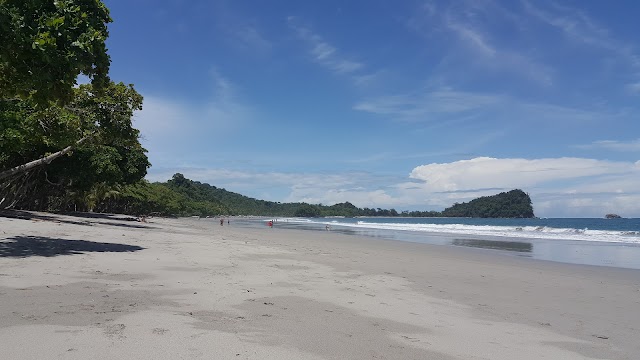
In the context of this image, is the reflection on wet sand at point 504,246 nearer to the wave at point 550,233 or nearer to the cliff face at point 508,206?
the wave at point 550,233

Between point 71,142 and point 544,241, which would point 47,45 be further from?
point 544,241

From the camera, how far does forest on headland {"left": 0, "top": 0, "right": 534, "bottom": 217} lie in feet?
30.5

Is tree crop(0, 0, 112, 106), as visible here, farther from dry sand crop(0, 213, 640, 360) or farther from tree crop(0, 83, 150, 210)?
dry sand crop(0, 213, 640, 360)

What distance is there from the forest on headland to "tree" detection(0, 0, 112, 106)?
19 mm

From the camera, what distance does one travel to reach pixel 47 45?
894 centimetres

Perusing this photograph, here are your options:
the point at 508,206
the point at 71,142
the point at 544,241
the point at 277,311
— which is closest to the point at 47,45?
the point at 277,311

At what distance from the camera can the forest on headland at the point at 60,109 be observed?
30.5 ft

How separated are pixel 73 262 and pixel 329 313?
5981 millimetres

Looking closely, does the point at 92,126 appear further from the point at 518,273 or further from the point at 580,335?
the point at 580,335

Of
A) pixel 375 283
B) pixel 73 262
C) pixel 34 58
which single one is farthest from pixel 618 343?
pixel 34 58

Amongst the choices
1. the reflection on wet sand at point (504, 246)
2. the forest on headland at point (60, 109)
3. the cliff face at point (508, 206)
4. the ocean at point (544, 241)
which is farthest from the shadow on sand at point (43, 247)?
the cliff face at point (508, 206)

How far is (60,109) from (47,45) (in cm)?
1083

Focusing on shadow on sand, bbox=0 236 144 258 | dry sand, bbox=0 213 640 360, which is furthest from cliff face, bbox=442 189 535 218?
shadow on sand, bbox=0 236 144 258

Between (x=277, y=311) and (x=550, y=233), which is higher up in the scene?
(x=550, y=233)
